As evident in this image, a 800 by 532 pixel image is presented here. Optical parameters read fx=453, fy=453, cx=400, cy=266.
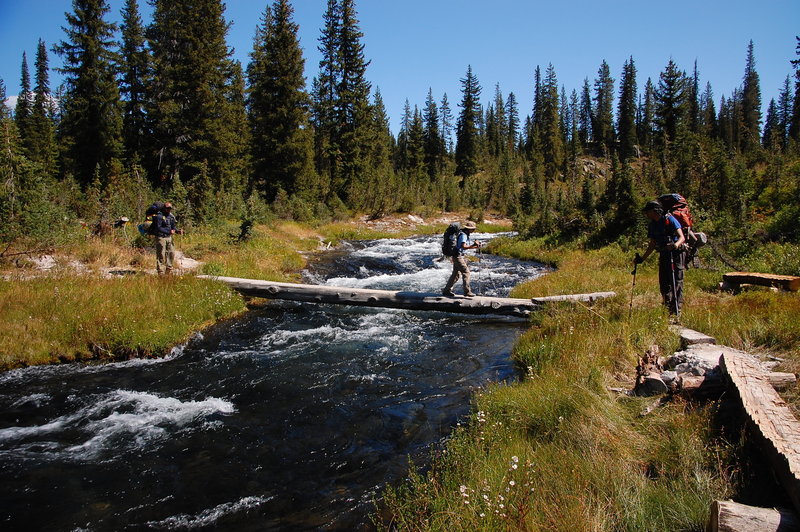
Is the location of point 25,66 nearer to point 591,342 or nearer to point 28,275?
point 28,275

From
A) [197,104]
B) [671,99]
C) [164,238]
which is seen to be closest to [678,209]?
[164,238]

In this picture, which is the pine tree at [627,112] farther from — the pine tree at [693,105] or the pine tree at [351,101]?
the pine tree at [351,101]

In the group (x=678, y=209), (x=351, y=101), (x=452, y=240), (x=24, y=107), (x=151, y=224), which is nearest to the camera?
(x=678, y=209)

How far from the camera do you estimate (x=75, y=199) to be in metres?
18.3

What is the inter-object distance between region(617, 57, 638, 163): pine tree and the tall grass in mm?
76476

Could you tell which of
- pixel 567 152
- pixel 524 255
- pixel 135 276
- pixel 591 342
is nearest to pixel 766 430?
pixel 591 342

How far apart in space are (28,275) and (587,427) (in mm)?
12057

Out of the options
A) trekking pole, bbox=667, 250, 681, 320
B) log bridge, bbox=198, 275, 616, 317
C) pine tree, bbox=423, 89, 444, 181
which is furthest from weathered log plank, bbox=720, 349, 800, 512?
pine tree, bbox=423, 89, 444, 181

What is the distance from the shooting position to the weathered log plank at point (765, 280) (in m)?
8.34

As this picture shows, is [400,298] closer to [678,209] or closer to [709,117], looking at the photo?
[678,209]

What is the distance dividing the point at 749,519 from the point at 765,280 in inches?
317

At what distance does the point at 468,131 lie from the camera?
7094 cm

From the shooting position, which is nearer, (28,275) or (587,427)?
(587,427)

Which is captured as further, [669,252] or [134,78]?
[134,78]
